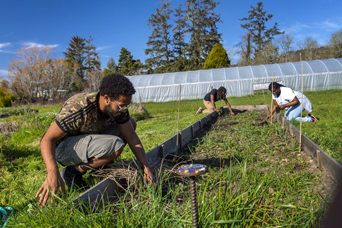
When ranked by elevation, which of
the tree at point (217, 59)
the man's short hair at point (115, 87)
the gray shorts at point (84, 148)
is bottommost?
the gray shorts at point (84, 148)

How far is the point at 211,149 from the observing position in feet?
13.5

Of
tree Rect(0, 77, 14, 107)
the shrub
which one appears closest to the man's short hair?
tree Rect(0, 77, 14, 107)

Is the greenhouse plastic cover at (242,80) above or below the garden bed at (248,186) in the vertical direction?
above

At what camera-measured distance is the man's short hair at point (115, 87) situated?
2.43 meters

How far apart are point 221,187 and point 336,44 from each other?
26.5 meters

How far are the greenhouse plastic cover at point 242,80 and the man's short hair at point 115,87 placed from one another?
50.5ft

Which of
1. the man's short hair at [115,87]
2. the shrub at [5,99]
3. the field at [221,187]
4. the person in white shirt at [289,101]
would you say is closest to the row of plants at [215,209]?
the field at [221,187]

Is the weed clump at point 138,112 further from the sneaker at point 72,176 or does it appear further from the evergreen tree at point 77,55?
the evergreen tree at point 77,55

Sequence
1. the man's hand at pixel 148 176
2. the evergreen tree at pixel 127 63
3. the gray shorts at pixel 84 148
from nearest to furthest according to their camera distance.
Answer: the man's hand at pixel 148 176 < the gray shorts at pixel 84 148 < the evergreen tree at pixel 127 63

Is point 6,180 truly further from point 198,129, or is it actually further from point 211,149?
point 198,129

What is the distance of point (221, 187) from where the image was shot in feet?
7.72

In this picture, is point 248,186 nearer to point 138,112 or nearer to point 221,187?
point 221,187

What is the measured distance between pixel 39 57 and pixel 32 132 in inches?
1196

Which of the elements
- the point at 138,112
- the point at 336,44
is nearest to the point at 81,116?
the point at 138,112
